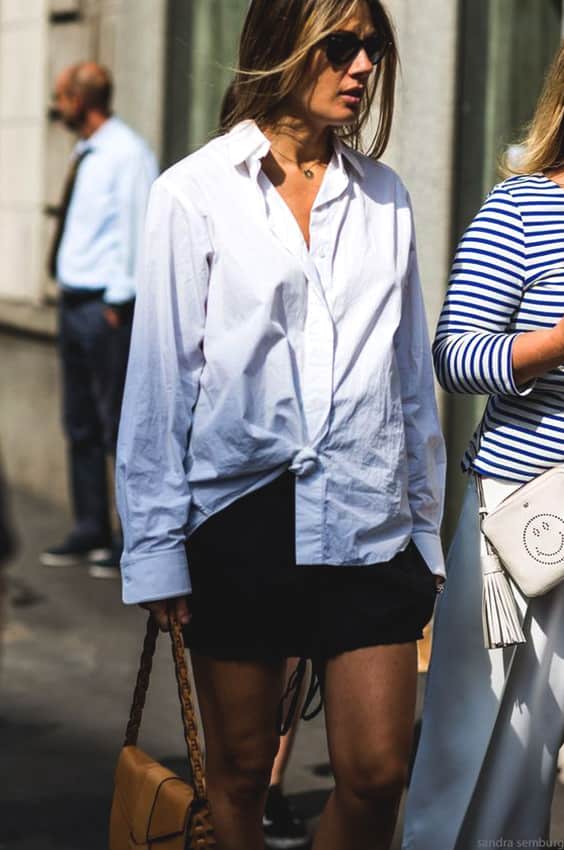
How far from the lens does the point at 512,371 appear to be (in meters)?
3.39

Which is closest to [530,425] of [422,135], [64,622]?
[422,135]

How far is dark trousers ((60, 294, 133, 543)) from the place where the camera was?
25.6 ft

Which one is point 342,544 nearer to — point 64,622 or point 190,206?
point 190,206

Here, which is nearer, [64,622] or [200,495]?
[200,495]

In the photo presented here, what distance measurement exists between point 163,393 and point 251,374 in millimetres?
169

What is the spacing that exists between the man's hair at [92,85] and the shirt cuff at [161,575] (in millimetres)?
5121

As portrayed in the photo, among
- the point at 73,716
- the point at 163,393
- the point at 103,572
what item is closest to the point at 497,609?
the point at 163,393

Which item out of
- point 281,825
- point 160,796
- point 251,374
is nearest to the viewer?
point 251,374

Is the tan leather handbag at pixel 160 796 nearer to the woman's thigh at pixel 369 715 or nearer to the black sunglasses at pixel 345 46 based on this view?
the woman's thigh at pixel 369 715

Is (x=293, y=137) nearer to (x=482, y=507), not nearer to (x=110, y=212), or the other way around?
(x=482, y=507)

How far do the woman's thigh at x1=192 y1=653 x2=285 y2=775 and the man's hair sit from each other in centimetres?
513

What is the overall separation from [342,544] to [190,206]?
2.15ft

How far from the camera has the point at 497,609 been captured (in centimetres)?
346

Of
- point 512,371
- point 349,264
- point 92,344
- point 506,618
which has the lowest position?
point 92,344
